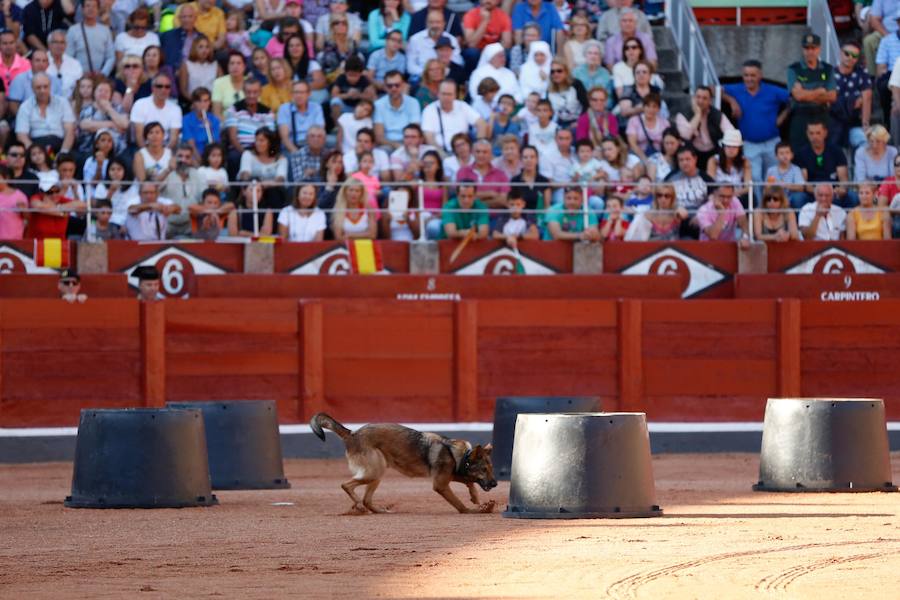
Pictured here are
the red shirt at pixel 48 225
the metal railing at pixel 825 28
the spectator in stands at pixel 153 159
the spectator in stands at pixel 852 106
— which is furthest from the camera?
the metal railing at pixel 825 28

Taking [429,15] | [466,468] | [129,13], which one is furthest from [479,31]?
[466,468]

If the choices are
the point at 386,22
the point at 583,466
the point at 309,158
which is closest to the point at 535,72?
the point at 386,22

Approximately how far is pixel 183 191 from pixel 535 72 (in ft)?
13.5

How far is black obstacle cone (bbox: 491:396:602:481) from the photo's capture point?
13289mm

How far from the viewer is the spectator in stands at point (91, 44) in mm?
19234

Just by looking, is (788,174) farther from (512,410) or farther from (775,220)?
(512,410)

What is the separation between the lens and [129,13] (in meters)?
19.9

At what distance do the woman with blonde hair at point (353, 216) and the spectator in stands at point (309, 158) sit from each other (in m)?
0.53

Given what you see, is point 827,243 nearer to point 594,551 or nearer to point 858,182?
point 858,182

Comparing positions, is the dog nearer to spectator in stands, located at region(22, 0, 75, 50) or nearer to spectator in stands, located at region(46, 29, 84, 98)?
spectator in stands, located at region(46, 29, 84, 98)

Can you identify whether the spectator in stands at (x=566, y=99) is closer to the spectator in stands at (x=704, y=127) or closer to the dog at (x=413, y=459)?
the spectator in stands at (x=704, y=127)

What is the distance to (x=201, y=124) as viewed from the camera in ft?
60.6

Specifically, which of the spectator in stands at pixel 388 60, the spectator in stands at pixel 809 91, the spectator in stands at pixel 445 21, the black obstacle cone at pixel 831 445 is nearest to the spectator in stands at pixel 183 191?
the spectator in stands at pixel 388 60

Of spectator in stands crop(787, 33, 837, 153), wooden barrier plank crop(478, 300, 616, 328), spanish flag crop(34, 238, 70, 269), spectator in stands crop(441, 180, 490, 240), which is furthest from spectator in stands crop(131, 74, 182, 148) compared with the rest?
spectator in stands crop(787, 33, 837, 153)
